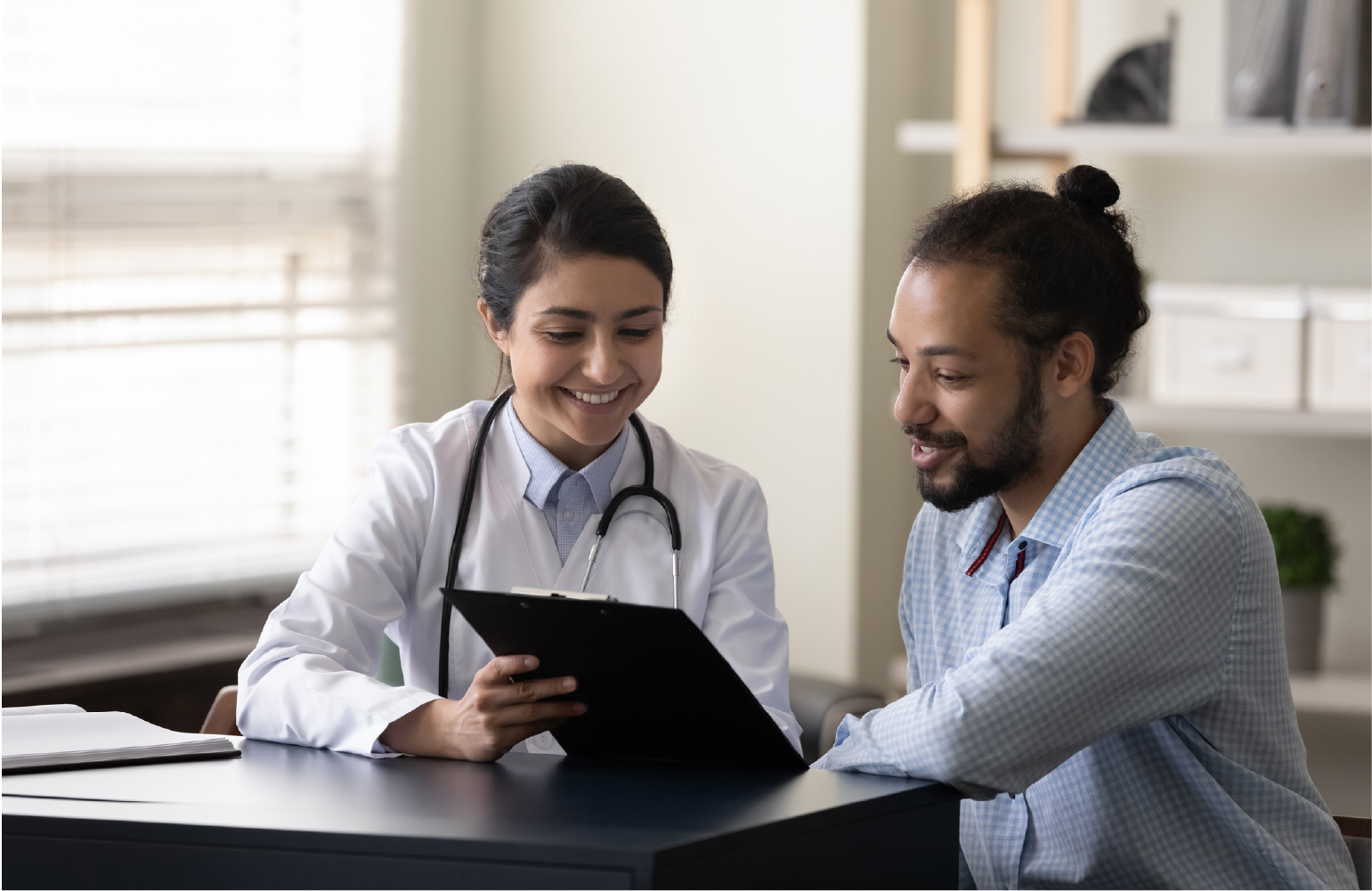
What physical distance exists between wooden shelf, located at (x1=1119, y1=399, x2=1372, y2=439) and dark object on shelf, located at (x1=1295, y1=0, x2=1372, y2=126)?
523 mm

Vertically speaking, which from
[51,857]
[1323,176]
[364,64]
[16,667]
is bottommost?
[16,667]

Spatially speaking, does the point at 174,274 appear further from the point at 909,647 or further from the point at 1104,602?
the point at 1104,602

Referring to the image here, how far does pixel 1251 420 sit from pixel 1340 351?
0.19 m

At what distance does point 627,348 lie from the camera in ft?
4.80

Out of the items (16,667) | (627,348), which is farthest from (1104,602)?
(16,667)

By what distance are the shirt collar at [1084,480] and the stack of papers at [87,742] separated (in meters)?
0.74

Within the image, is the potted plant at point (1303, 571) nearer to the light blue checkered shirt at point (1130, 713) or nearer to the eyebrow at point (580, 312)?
the light blue checkered shirt at point (1130, 713)

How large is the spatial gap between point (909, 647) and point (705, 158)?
1759 mm

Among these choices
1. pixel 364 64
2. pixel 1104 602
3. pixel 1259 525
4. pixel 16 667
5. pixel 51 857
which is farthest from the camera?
pixel 364 64

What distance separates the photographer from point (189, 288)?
8.80 ft

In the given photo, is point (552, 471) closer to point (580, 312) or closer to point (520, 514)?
point (520, 514)

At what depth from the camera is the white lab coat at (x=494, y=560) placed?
4.59ft

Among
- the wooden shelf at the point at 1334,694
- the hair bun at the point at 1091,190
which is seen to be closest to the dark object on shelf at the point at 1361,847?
the hair bun at the point at 1091,190

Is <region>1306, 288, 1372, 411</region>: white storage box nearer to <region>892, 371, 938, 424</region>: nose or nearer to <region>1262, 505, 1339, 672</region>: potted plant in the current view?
<region>1262, 505, 1339, 672</region>: potted plant
